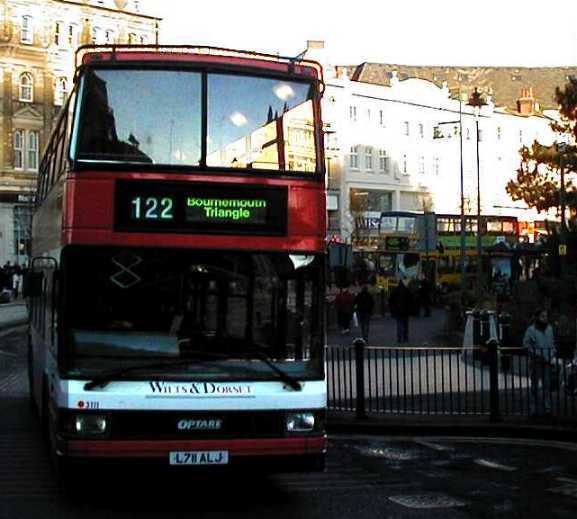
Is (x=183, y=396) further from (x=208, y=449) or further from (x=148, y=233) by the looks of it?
(x=148, y=233)

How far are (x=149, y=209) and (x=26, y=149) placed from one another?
66.9 meters

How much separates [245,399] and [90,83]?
10.2 ft

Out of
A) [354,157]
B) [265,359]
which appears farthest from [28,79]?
[265,359]

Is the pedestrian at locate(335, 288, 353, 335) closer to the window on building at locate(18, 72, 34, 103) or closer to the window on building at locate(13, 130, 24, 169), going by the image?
the window on building at locate(13, 130, 24, 169)

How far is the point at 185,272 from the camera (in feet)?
29.4

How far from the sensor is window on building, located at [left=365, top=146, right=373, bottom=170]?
82.1 metres

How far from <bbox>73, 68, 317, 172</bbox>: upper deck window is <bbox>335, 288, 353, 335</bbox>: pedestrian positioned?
2218cm

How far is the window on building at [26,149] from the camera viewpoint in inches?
2847

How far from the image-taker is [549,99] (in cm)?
11356

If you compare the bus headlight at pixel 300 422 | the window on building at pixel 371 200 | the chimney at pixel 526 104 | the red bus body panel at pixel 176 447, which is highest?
the chimney at pixel 526 104

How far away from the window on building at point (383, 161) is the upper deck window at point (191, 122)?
74.2 m

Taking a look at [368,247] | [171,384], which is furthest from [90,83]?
[368,247]

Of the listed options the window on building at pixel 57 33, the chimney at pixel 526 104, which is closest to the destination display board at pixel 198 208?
the window on building at pixel 57 33

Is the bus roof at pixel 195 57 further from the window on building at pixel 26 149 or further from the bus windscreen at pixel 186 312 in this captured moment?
the window on building at pixel 26 149
